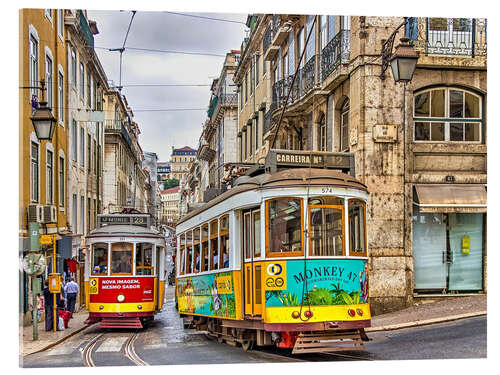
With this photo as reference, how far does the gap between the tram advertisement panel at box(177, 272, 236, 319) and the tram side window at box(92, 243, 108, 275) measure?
6.11 ft

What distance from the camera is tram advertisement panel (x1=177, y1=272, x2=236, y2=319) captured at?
11859 millimetres

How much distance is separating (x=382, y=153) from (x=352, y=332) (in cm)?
586

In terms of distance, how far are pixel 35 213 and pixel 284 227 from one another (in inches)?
167

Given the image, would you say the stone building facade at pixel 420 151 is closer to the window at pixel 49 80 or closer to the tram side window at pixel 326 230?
the window at pixel 49 80

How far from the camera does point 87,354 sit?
39.3ft

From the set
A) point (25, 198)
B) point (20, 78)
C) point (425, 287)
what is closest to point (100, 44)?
point (20, 78)

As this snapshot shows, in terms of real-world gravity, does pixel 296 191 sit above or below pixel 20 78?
below

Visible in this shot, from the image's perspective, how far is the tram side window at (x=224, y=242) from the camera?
39.3ft

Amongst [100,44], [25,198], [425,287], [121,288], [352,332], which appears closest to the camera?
[352,332]

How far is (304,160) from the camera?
37.4ft

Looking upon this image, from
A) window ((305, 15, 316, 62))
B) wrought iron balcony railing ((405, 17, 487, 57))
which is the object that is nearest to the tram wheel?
wrought iron balcony railing ((405, 17, 487, 57))

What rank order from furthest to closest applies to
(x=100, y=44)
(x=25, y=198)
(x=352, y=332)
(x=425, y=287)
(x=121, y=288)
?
(x=121, y=288), (x=425, y=287), (x=100, y=44), (x=25, y=198), (x=352, y=332)

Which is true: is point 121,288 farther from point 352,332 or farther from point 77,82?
A: point 352,332

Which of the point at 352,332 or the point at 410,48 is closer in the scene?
the point at 352,332
